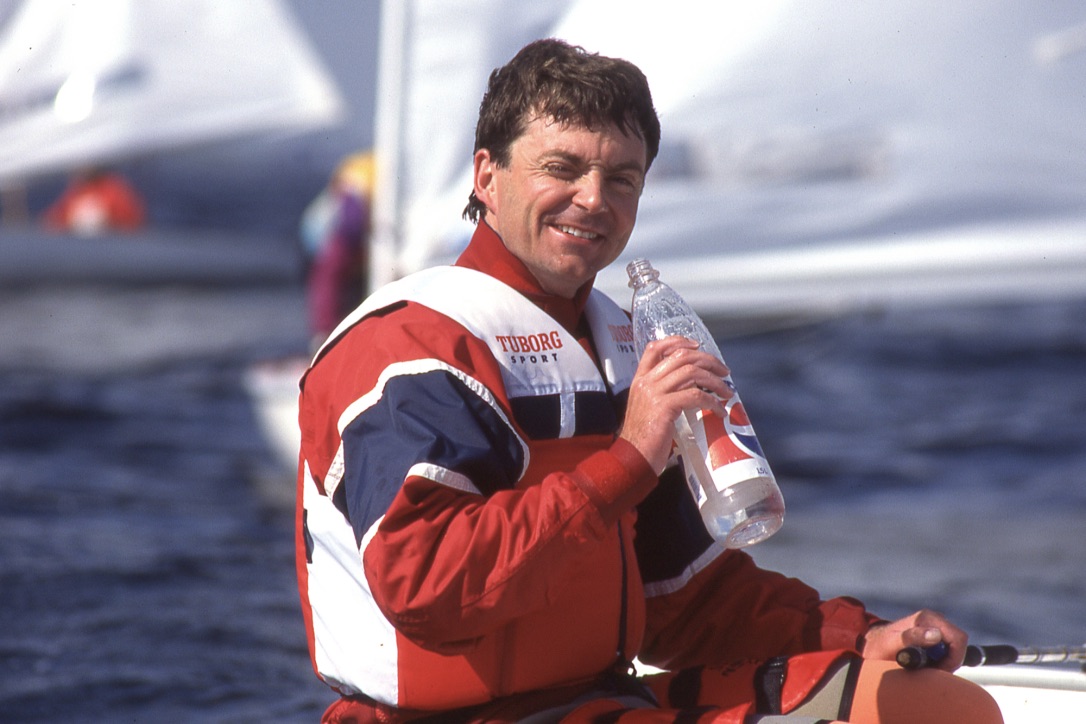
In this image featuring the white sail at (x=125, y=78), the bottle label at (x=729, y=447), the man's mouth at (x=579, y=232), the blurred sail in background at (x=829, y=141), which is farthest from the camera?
the white sail at (x=125, y=78)

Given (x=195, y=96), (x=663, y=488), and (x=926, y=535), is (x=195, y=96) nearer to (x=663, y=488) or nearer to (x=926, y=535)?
(x=926, y=535)

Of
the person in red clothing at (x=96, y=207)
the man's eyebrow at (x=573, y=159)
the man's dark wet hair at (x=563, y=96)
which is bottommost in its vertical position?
the person in red clothing at (x=96, y=207)

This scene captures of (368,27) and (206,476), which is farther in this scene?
(368,27)

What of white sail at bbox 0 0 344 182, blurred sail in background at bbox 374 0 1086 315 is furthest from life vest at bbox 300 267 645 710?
white sail at bbox 0 0 344 182

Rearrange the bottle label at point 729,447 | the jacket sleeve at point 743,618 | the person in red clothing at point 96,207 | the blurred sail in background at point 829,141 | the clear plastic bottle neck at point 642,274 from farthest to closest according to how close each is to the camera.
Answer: the person in red clothing at point 96,207
the blurred sail in background at point 829,141
the jacket sleeve at point 743,618
the clear plastic bottle neck at point 642,274
the bottle label at point 729,447

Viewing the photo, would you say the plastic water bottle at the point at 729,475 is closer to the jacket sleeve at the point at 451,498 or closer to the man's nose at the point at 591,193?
the jacket sleeve at the point at 451,498

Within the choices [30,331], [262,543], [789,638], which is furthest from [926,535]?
[30,331]

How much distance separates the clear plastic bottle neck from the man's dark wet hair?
0.42 ft

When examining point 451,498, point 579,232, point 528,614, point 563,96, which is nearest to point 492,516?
point 451,498

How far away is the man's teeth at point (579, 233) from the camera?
69.3 inches

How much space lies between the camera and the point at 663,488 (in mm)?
2002

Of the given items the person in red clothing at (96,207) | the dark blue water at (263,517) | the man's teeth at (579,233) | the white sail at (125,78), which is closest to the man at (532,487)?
the man's teeth at (579,233)

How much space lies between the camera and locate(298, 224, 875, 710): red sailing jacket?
5.05 ft

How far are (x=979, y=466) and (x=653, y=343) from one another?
5188 mm
